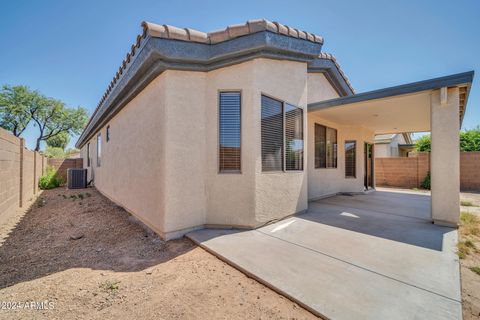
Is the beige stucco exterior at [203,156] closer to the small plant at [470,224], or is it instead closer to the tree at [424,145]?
the small plant at [470,224]

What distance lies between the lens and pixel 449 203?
15.8ft

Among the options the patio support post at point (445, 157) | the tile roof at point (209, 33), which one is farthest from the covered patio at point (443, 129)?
the tile roof at point (209, 33)

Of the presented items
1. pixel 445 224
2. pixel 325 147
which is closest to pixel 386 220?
pixel 445 224

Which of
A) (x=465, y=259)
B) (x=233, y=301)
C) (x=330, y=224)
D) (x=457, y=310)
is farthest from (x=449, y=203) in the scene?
(x=233, y=301)

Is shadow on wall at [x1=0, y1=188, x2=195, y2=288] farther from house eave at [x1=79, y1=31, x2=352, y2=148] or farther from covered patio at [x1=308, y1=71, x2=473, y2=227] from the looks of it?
covered patio at [x1=308, y1=71, x2=473, y2=227]

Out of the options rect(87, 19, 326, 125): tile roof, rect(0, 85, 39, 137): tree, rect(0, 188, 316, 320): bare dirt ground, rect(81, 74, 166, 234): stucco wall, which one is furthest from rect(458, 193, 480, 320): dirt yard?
rect(0, 85, 39, 137): tree

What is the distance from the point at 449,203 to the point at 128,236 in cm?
745

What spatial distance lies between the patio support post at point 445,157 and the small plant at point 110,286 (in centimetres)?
669

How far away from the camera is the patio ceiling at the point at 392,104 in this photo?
188 inches

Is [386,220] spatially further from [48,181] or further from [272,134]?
[48,181]

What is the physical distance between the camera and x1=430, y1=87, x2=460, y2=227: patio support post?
15.5 ft

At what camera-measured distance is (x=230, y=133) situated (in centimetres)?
477

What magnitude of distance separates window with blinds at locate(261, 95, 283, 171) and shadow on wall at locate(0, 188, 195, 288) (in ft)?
8.32

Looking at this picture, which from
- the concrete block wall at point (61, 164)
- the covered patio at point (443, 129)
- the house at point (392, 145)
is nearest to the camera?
the covered patio at point (443, 129)
